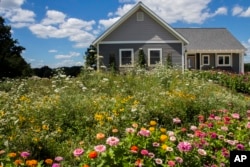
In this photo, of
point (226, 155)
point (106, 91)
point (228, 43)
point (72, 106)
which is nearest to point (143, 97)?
point (72, 106)

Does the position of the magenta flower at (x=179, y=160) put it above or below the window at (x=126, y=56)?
below

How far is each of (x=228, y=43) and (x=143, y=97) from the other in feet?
92.1

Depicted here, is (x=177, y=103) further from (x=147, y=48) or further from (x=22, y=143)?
(x=147, y=48)

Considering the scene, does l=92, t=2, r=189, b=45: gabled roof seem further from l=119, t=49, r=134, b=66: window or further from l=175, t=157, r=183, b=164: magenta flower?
l=175, t=157, r=183, b=164: magenta flower

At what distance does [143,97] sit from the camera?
8.37m

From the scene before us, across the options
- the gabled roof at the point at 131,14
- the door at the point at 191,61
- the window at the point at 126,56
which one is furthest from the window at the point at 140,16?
the door at the point at 191,61

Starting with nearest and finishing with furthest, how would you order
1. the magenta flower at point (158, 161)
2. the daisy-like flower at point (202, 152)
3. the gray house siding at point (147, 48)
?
the magenta flower at point (158, 161) → the daisy-like flower at point (202, 152) → the gray house siding at point (147, 48)

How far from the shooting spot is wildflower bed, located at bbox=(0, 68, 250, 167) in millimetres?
3875

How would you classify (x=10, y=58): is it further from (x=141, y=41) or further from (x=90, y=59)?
(x=141, y=41)

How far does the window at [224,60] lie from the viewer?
34250mm

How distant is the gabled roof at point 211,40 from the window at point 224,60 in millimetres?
887

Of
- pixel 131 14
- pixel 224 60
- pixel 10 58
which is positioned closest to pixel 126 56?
pixel 131 14

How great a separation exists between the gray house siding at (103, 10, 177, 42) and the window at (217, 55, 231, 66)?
8.92 m

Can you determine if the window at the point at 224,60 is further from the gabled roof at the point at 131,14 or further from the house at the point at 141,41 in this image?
the gabled roof at the point at 131,14
